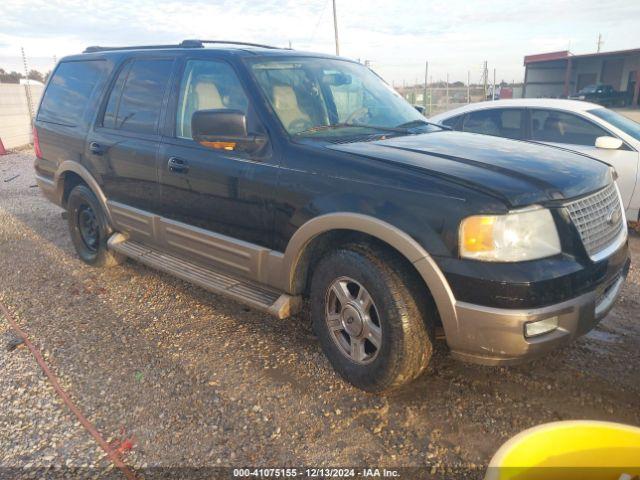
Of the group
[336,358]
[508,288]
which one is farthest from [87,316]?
[508,288]

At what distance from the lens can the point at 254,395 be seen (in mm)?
3006

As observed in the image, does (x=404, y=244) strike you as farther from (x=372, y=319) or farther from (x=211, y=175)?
(x=211, y=175)

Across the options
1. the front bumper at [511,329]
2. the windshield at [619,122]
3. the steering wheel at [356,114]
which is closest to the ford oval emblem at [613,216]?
the front bumper at [511,329]

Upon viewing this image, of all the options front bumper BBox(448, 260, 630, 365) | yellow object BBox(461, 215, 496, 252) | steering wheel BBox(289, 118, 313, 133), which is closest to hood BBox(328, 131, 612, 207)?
yellow object BBox(461, 215, 496, 252)

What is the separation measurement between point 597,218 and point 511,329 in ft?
2.78

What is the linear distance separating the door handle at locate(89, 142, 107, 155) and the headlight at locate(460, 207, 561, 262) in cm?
334

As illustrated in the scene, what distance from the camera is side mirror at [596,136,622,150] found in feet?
18.4

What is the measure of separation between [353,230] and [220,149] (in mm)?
1176

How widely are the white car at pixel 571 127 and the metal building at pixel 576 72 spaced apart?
110ft

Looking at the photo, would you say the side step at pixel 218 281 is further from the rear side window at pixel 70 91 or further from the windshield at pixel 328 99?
the rear side window at pixel 70 91

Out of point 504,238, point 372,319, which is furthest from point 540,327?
point 372,319

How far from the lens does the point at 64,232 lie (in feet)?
21.8

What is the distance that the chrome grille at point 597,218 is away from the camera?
8.47 feet

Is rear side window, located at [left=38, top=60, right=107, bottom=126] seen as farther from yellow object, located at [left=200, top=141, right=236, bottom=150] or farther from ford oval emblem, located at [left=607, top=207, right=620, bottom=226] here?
ford oval emblem, located at [left=607, top=207, right=620, bottom=226]
